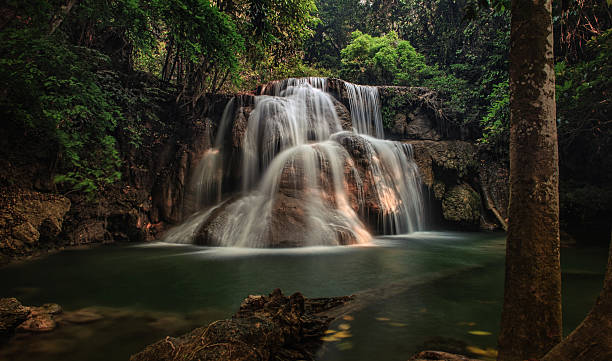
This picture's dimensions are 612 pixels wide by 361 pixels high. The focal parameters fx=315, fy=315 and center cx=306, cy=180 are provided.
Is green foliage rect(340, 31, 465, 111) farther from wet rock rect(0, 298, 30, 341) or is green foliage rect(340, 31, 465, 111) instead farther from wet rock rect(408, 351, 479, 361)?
wet rock rect(0, 298, 30, 341)

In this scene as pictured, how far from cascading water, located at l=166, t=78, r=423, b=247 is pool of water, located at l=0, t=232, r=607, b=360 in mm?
935

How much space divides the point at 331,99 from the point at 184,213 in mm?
8785

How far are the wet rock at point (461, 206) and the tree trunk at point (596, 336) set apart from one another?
13.4 meters

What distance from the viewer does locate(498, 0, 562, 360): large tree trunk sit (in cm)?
196

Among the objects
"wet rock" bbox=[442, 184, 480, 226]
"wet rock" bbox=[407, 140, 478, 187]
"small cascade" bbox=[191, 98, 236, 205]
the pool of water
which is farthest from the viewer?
"wet rock" bbox=[407, 140, 478, 187]

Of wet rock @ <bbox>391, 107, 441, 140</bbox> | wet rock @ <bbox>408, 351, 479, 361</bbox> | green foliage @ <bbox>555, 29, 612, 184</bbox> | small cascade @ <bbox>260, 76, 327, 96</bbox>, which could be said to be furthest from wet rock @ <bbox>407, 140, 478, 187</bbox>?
wet rock @ <bbox>408, 351, 479, 361</bbox>

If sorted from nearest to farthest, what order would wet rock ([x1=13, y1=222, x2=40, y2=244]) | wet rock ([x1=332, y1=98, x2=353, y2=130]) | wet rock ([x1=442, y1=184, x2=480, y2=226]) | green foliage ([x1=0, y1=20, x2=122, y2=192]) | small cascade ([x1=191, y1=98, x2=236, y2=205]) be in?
green foliage ([x1=0, y1=20, x2=122, y2=192]) < wet rock ([x1=13, y1=222, x2=40, y2=244]) < small cascade ([x1=191, y1=98, x2=236, y2=205]) < wet rock ([x1=442, y1=184, x2=480, y2=226]) < wet rock ([x1=332, y1=98, x2=353, y2=130])

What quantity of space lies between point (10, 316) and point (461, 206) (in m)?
14.6

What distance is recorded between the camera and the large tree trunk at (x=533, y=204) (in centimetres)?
196

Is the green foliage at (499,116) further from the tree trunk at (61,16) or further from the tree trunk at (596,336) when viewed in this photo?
the tree trunk at (61,16)

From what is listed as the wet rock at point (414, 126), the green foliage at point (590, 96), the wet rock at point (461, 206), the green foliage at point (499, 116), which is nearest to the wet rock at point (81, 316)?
the green foliage at point (590, 96)

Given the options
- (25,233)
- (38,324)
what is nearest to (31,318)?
(38,324)

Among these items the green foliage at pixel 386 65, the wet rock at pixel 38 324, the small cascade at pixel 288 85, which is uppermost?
the green foliage at pixel 386 65

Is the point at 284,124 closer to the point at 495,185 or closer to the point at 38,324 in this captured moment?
the point at 495,185
